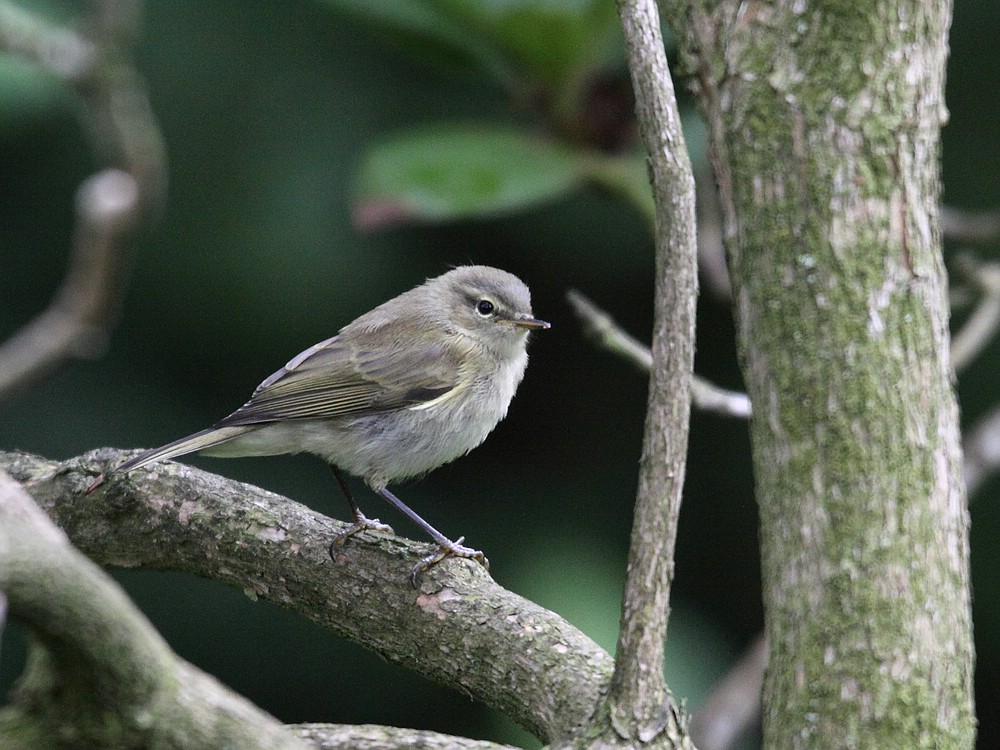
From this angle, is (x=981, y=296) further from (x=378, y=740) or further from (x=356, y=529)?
(x=378, y=740)

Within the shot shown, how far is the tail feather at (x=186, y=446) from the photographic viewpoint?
2641 mm

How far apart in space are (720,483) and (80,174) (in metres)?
2.63

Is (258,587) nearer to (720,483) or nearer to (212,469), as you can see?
(212,469)

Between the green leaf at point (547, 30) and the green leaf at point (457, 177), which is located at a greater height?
the green leaf at point (547, 30)

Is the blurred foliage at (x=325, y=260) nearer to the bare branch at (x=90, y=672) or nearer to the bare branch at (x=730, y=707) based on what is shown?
the bare branch at (x=730, y=707)

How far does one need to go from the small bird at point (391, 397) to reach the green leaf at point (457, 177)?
1.12 feet

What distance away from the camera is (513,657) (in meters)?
2.27

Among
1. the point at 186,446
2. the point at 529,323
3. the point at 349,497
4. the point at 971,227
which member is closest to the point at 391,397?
the point at 349,497

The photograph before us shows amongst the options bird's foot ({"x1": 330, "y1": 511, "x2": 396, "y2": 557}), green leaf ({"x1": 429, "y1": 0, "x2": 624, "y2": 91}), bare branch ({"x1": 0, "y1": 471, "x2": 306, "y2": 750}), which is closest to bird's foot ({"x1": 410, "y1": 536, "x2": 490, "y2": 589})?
bird's foot ({"x1": 330, "y1": 511, "x2": 396, "y2": 557})

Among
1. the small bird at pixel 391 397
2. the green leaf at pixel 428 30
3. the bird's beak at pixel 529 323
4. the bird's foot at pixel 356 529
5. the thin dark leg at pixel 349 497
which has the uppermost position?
the green leaf at pixel 428 30

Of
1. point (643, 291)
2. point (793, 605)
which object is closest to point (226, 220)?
point (643, 291)

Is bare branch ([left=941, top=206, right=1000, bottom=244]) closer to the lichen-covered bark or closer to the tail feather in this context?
the lichen-covered bark

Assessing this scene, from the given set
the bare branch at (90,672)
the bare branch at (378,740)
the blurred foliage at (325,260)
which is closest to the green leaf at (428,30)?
the blurred foliage at (325,260)

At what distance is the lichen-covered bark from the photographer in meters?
2.06
